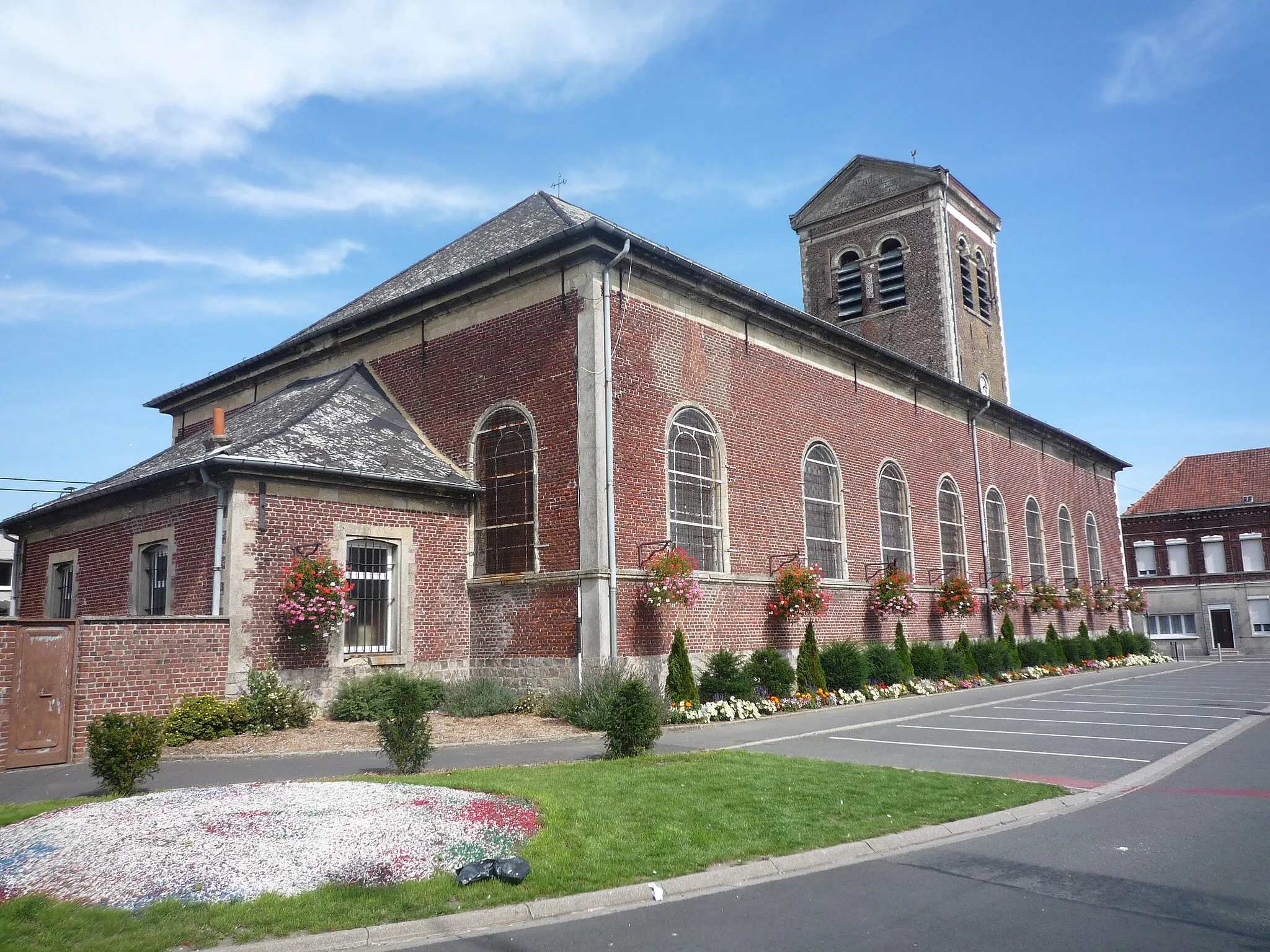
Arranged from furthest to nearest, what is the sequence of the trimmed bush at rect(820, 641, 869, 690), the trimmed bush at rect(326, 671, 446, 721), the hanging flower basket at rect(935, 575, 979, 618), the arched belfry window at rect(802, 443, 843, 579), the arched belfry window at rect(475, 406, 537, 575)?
1. the hanging flower basket at rect(935, 575, 979, 618)
2. the arched belfry window at rect(802, 443, 843, 579)
3. the trimmed bush at rect(820, 641, 869, 690)
4. the arched belfry window at rect(475, 406, 537, 575)
5. the trimmed bush at rect(326, 671, 446, 721)

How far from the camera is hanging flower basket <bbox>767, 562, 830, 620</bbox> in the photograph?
18906mm

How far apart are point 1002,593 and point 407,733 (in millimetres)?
22866

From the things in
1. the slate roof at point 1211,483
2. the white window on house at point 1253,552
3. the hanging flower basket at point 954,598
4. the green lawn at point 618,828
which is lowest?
the green lawn at point 618,828

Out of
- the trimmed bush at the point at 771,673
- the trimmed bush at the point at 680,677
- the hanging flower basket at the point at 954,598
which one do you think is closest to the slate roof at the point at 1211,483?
the hanging flower basket at the point at 954,598

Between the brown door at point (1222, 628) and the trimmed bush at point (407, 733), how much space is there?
158ft

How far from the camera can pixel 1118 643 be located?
35.1 m

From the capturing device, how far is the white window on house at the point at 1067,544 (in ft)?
115

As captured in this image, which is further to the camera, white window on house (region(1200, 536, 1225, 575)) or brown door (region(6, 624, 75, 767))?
white window on house (region(1200, 536, 1225, 575))

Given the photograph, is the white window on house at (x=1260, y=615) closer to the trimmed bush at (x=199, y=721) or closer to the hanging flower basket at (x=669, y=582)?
the hanging flower basket at (x=669, y=582)

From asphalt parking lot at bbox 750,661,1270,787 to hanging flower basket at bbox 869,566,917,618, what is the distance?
357cm

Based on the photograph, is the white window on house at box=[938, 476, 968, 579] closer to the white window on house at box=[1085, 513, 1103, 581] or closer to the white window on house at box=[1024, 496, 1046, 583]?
the white window on house at box=[1024, 496, 1046, 583]

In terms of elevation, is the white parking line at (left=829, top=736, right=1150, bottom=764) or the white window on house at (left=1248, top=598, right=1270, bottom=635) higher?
the white window on house at (left=1248, top=598, right=1270, bottom=635)

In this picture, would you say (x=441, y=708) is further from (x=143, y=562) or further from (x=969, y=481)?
(x=969, y=481)

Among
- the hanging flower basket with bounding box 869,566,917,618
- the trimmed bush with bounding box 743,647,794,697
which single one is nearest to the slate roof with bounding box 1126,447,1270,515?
the hanging flower basket with bounding box 869,566,917,618
